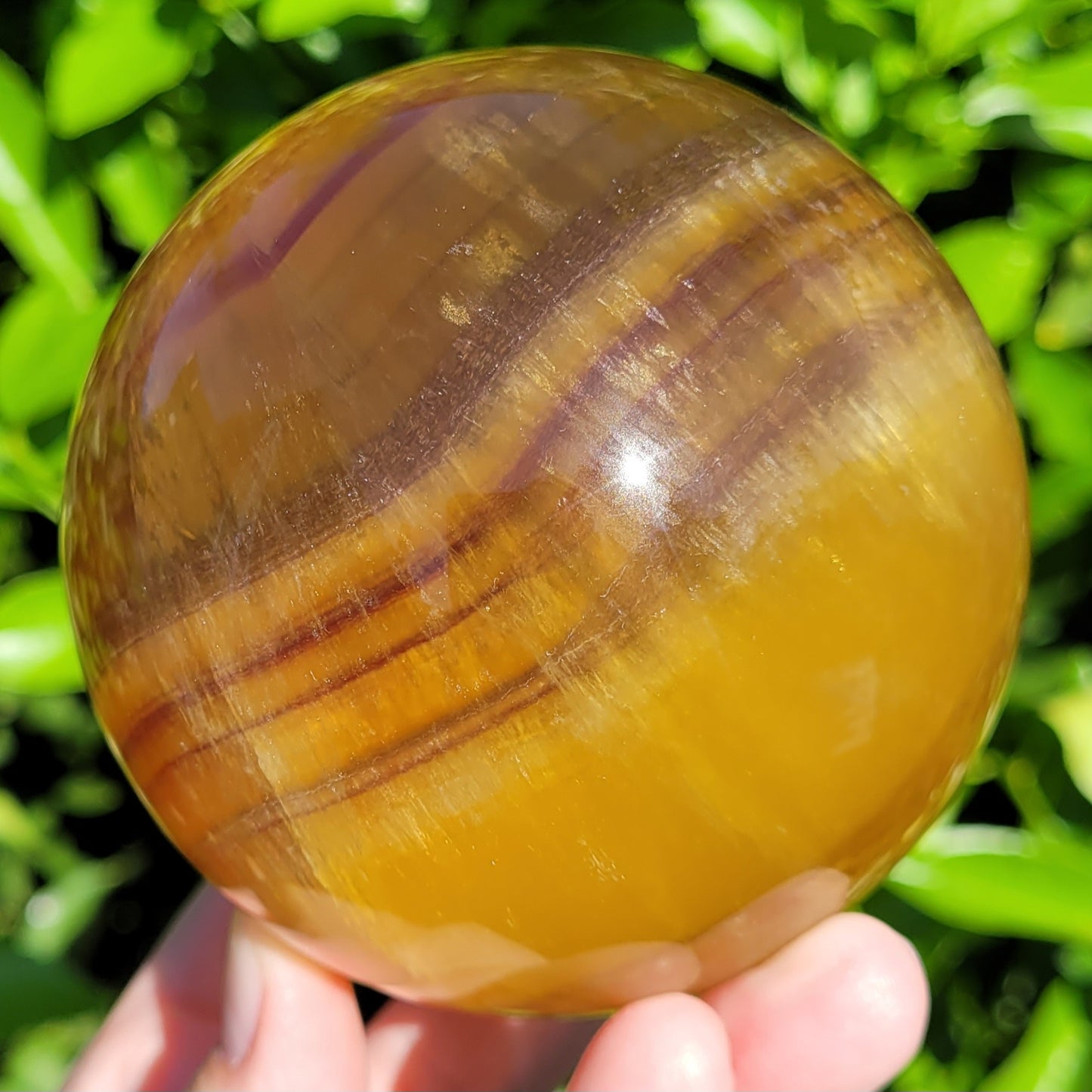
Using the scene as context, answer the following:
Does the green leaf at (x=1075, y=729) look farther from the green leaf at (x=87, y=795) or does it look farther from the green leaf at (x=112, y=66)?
the green leaf at (x=87, y=795)

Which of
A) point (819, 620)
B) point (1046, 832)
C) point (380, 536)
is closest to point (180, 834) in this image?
point (380, 536)

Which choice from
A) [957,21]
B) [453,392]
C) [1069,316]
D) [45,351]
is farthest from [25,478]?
[1069,316]

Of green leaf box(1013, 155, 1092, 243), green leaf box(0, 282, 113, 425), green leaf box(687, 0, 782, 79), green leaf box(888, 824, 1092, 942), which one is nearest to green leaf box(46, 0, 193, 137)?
green leaf box(0, 282, 113, 425)

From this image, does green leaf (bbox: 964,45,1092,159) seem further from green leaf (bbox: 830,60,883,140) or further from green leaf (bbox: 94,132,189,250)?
green leaf (bbox: 94,132,189,250)

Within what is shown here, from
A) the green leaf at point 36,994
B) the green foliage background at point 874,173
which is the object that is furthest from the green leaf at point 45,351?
the green leaf at point 36,994

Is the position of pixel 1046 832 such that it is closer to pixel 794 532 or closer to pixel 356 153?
pixel 794 532

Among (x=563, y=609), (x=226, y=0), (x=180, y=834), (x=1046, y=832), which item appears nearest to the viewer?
(x=563, y=609)
